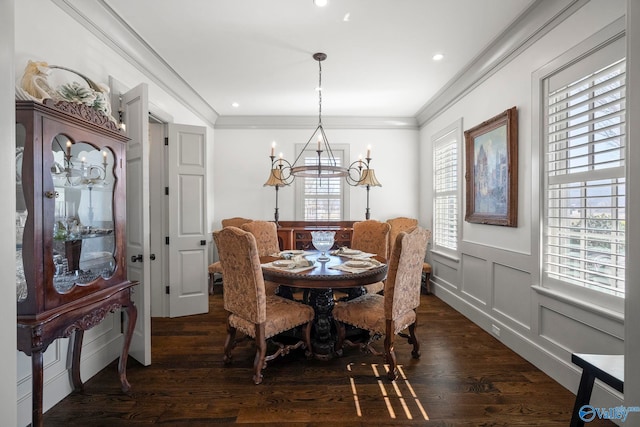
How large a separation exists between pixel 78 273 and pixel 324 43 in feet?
8.45

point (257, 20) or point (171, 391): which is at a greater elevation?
point (257, 20)

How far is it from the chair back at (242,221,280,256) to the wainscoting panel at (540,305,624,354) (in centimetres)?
271

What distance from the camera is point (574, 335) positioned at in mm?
2012

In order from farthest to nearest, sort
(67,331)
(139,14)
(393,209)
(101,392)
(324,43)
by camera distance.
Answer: (393,209)
(324,43)
(139,14)
(101,392)
(67,331)

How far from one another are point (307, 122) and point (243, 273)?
3.38 meters

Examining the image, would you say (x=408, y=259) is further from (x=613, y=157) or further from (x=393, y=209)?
(x=393, y=209)

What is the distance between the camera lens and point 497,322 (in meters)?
2.82

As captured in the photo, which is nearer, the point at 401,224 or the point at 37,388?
the point at 37,388

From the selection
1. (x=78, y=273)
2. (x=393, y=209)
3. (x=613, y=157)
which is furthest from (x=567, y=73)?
(x=78, y=273)

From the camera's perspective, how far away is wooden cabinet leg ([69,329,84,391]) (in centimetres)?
198

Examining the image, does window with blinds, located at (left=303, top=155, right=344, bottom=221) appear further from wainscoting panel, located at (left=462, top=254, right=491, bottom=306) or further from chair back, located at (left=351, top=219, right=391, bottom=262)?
wainscoting panel, located at (left=462, top=254, right=491, bottom=306)

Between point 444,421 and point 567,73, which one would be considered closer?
point 444,421

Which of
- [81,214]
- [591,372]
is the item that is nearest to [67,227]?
[81,214]

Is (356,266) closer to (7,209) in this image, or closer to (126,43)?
(7,209)
